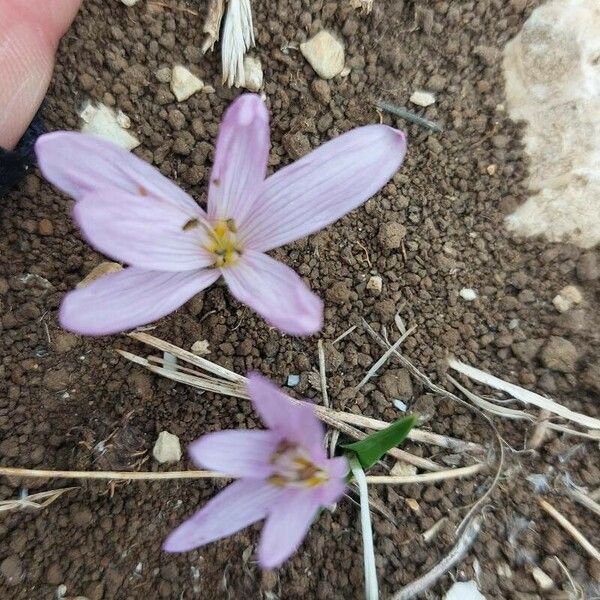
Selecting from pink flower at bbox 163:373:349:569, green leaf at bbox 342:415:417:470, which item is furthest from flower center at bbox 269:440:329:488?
green leaf at bbox 342:415:417:470

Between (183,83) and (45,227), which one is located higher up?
(183,83)

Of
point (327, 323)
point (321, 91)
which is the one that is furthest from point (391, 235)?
point (321, 91)

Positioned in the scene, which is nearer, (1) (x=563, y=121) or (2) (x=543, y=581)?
(2) (x=543, y=581)

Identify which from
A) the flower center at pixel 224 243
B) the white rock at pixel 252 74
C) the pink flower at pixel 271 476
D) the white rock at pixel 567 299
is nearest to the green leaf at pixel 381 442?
the pink flower at pixel 271 476

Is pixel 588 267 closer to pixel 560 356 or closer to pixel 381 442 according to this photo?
pixel 560 356

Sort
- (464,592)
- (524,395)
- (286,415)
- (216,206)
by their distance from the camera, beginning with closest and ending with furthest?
(286,415), (216,206), (464,592), (524,395)

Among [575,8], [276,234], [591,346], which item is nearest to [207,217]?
[276,234]
